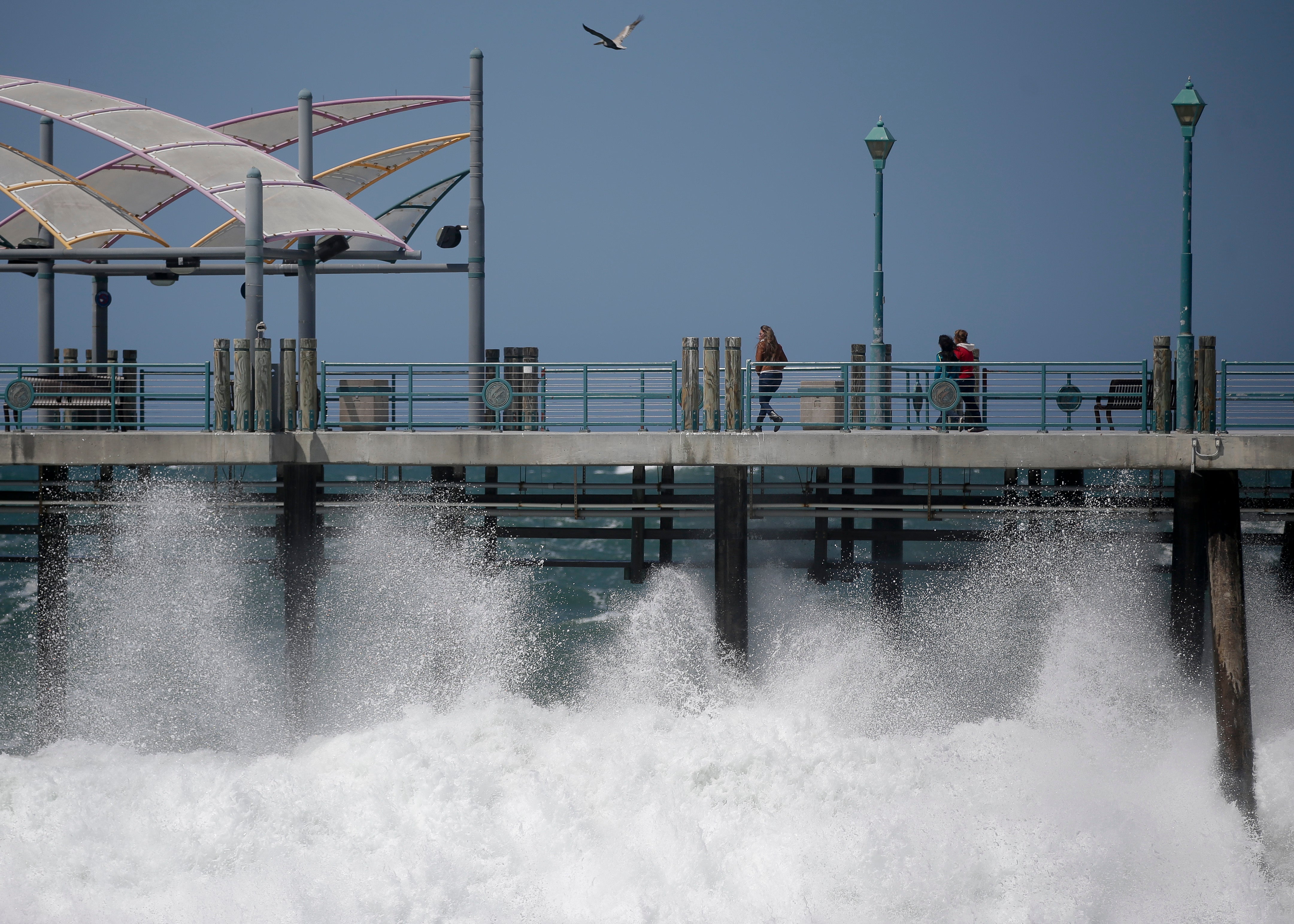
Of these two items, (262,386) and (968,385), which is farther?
(968,385)

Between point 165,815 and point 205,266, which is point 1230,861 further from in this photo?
point 205,266

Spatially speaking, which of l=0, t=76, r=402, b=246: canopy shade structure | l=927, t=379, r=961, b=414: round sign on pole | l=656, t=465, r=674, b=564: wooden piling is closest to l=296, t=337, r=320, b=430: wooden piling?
l=0, t=76, r=402, b=246: canopy shade structure

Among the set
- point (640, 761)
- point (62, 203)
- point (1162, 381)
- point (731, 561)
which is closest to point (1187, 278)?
point (1162, 381)

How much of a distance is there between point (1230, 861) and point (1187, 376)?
575cm

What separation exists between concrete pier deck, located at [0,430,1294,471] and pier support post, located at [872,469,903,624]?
7.37 ft

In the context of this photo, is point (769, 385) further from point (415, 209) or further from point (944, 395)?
point (415, 209)

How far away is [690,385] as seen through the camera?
13.3 metres

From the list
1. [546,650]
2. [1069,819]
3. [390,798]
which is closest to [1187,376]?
[1069,819]

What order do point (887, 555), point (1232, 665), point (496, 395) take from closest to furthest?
1. point (1232, 665)
2. point (496, 395)
3. point (887, 555)

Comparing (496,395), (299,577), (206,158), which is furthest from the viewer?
(206,158)

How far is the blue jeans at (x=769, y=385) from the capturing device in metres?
14.3

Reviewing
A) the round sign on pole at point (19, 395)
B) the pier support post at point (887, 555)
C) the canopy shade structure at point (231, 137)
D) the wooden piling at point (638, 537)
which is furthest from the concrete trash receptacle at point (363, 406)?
the canopy shade structure at point (231, 137)

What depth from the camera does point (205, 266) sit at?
19641mm

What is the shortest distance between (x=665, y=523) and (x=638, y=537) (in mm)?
1360
